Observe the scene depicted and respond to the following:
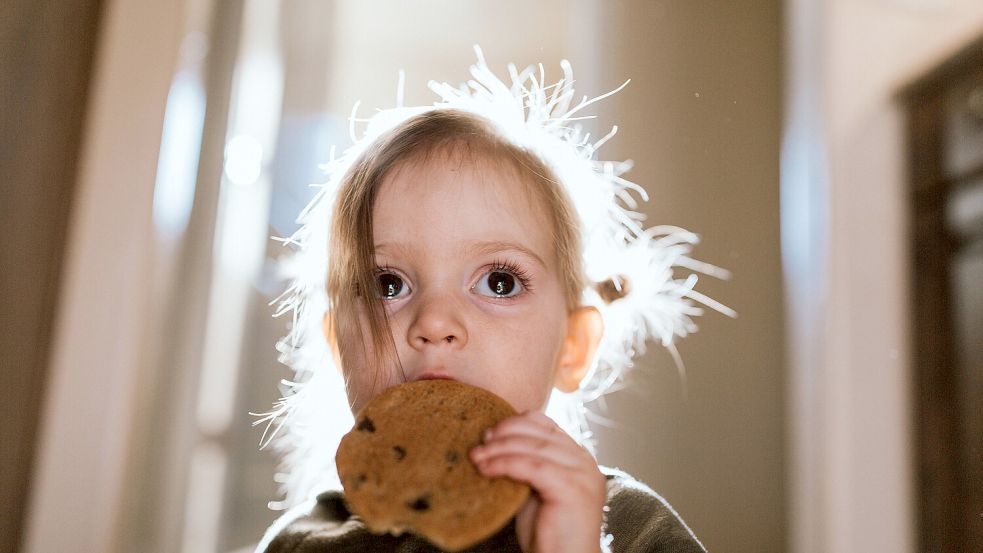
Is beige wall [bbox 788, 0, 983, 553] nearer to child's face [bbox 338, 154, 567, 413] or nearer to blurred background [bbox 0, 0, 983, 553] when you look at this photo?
blurred background [bbox 0, 0, 983, 553]

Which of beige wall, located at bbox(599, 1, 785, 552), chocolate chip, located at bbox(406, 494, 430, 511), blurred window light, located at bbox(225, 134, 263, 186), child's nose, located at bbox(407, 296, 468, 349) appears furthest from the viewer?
blurred window light, located at bbox(225, 134, 263, 186)

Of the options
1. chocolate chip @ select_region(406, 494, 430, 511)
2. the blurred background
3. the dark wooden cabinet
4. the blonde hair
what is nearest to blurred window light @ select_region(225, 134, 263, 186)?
the blurred background

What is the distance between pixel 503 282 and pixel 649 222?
192 mm

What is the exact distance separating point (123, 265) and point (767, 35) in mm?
699

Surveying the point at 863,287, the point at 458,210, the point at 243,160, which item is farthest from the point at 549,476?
the point at 243,160

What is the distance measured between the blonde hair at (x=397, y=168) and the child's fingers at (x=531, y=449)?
167 mm

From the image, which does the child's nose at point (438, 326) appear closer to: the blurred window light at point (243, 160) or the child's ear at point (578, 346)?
the child's ear at point (578, 346)

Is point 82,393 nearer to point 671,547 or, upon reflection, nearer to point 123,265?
point 123,265

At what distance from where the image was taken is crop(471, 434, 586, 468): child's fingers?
51cm

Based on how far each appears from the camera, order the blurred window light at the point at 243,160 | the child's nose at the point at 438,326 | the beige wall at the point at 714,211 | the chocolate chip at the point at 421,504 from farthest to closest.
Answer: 1. the blurred window light at the point at 243,160
2. the beige wall at the point at 714,211
3. the child's nose at the point at 438,326
4. the chocolate chip at the point at 421,504

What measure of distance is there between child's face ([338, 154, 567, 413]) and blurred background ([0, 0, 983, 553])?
6.0 inches

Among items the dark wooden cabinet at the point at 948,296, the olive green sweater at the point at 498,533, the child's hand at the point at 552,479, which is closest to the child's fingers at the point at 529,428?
the child's hand at the point at 552,479

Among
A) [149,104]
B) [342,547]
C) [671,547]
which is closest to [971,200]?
[671,547]

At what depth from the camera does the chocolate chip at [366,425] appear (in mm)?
533
